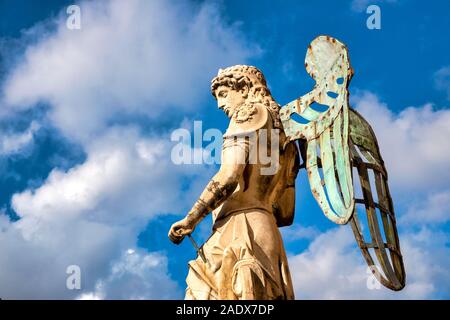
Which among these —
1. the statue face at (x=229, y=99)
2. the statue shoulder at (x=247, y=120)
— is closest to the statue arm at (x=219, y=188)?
the statue shoulder at (x=247, y=120)

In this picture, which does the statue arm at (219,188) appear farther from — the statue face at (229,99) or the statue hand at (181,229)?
the statue face at (229,99)

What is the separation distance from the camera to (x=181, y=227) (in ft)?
35.0

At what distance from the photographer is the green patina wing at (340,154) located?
1092cm

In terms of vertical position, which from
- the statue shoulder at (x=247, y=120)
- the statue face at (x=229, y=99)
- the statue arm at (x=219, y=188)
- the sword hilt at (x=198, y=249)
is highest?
the statue face at (x=229, y=99)

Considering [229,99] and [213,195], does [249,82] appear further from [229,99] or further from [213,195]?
[213,195]

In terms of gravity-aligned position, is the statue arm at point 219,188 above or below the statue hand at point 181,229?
above

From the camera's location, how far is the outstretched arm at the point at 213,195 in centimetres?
1068

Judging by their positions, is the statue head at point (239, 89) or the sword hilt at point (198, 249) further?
the statue head at point (239, 89)

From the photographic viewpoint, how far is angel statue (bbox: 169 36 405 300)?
10.5 m

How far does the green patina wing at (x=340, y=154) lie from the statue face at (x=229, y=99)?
0.77 meters

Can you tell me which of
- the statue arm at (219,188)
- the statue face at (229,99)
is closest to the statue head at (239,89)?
the statue face at (229,99)
